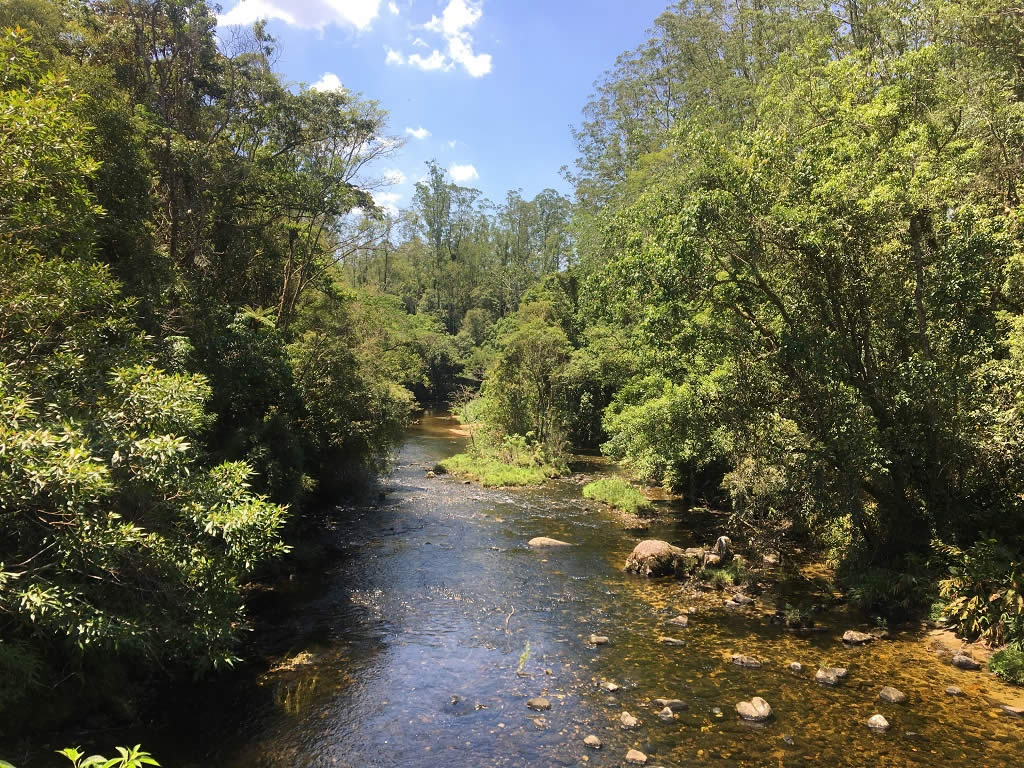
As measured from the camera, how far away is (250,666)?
11.2m

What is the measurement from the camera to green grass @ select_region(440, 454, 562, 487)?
3014cm

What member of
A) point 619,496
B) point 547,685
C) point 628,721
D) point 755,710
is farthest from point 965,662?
point 619,496

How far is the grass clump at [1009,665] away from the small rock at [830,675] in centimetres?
251

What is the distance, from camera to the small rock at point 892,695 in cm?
963

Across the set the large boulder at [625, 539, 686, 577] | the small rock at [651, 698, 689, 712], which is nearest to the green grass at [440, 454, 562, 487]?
the large boulder at [625, 539, 686, 577]

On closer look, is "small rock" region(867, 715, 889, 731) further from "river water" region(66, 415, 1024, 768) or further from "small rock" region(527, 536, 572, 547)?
"small rock" region(527, 536, 572, 547)

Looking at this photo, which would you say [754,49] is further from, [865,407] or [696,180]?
[865,407]

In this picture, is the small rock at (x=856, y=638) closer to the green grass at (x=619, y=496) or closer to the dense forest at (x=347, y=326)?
the dense forest at (x=347, y=326)

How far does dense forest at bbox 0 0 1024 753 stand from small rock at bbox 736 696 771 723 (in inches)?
202

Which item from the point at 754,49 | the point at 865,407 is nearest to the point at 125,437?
the point at 865,407

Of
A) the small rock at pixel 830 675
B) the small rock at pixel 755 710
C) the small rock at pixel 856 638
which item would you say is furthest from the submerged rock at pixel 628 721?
the small rock at pixel 856 638

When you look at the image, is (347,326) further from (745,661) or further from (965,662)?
(965,662)

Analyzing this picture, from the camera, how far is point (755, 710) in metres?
9.38

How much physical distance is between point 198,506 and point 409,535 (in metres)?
12.8
